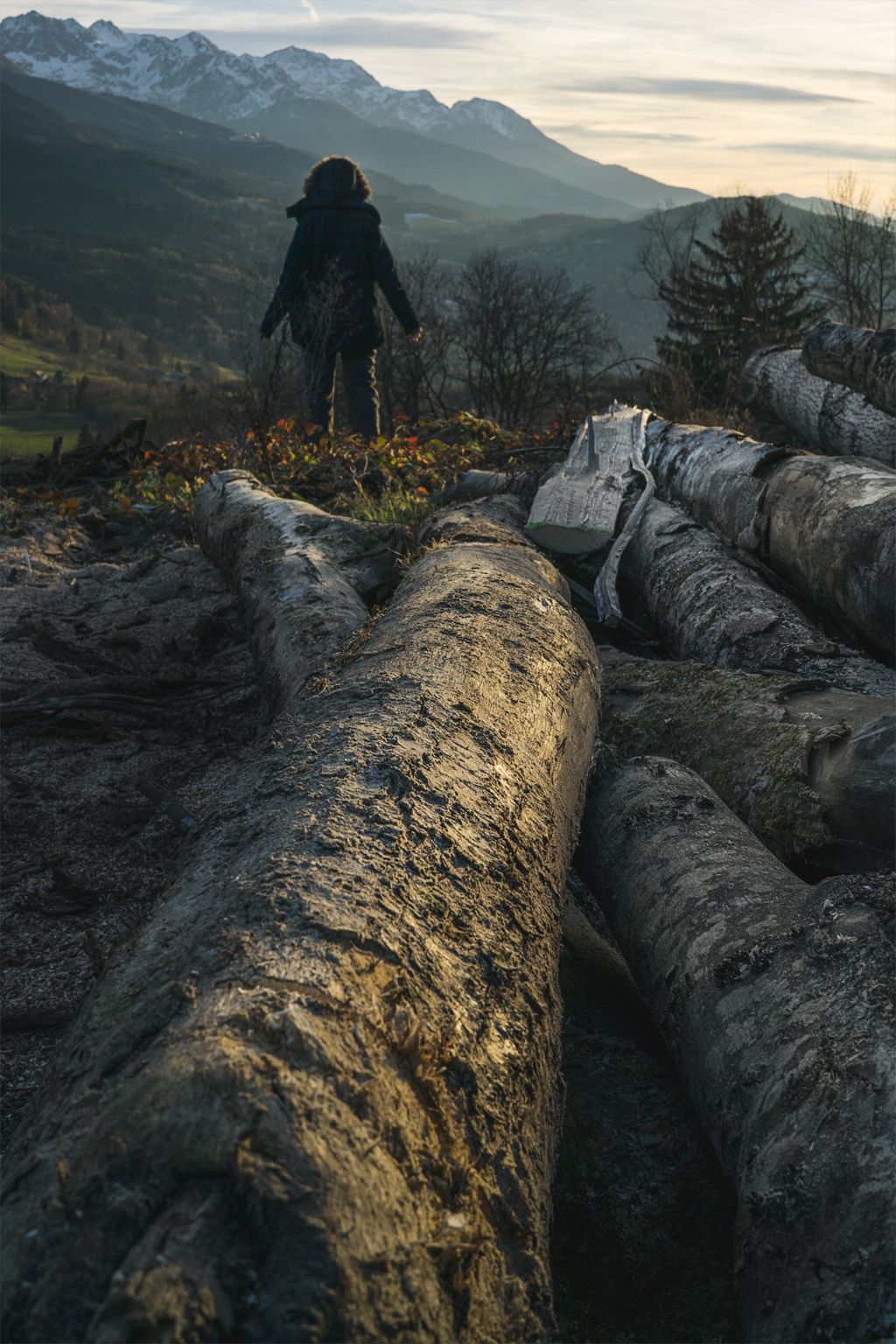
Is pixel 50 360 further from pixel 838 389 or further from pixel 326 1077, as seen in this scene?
pixel 326 1077

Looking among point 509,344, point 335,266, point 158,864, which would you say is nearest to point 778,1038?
point 158,864

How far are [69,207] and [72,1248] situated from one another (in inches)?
7920

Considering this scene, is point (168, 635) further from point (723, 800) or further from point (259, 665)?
point (723, 800)

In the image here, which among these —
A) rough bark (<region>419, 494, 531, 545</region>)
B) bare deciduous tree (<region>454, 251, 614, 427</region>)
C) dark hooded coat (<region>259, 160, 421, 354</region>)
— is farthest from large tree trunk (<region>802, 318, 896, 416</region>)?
bare deciduous tree (<region>454, 251, 614, 427</region>)

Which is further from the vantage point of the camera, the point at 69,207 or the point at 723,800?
the point at 69,207

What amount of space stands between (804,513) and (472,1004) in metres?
2.85

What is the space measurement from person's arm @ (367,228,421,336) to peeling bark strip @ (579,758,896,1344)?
6.84 m

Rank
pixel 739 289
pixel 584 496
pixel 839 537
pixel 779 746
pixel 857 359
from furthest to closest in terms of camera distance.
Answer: pixel 739 289 < pixel 857 359 < pixel 584 496 < pixel 839 537 < pixel 779 746

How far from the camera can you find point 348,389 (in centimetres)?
852

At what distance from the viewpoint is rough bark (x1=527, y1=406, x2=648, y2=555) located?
14.4ft

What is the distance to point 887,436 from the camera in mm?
4941

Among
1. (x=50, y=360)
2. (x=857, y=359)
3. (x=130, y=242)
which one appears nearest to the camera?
(x=857, y=359)

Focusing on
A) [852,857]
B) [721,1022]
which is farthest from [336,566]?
[721,1022]

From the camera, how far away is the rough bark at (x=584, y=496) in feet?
14.4
